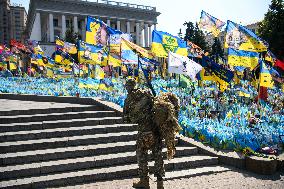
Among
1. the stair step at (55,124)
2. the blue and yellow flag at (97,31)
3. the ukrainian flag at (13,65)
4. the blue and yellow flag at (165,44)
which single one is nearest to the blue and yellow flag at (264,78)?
the blue and yellow flag at (165,44)

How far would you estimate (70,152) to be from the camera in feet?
23.3

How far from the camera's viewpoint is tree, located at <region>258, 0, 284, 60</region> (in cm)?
3008

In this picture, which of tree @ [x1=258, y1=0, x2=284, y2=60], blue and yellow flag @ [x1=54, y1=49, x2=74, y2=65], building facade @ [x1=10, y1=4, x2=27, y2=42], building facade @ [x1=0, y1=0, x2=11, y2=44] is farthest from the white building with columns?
building facade @ [x1=10, y1=4, x2=27, y2=42]

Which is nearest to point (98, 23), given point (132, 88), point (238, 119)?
point (238, 119)

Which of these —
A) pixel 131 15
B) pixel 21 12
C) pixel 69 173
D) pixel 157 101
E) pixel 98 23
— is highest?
pixel 21 12

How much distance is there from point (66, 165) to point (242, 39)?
27.5 feet

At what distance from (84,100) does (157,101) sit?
21.2 feet

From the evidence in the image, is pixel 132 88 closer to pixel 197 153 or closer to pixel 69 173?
pixel 69 173

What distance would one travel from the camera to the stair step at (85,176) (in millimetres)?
5961

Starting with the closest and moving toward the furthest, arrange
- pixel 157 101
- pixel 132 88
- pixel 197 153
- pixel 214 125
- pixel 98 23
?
pixel 157 101 < pixel 132 88 < pixel 197 153 < pixel 214 125 < pixel 98 23

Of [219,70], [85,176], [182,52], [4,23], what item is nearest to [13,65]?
[182,52]

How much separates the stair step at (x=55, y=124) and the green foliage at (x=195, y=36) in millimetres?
42826

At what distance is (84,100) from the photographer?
11.2m

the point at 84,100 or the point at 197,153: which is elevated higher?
Answer: the point at 84,100
